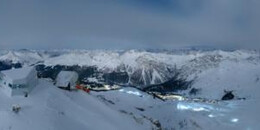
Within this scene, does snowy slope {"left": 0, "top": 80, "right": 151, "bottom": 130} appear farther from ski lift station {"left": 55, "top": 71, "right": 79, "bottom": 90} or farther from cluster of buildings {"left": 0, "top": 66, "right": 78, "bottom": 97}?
ski lift station {"left": 55, "top": 71, "right": 79, "bottom": 90}

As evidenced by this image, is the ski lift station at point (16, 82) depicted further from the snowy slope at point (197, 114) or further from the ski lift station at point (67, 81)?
the snowy slope at point (197, 114)

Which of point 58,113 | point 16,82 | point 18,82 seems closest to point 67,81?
point 18,82

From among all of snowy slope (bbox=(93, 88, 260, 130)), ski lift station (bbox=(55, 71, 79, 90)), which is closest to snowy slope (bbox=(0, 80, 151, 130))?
ski lift station (bbox=(55, 71, 79, 90))

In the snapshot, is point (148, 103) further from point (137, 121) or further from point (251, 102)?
point (137, 121)

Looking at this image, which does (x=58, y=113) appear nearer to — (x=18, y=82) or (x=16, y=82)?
(x=18, y=82)

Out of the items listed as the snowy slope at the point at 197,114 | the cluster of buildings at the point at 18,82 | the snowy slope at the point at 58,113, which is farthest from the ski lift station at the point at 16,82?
the snowy slope at the point at 197,114
